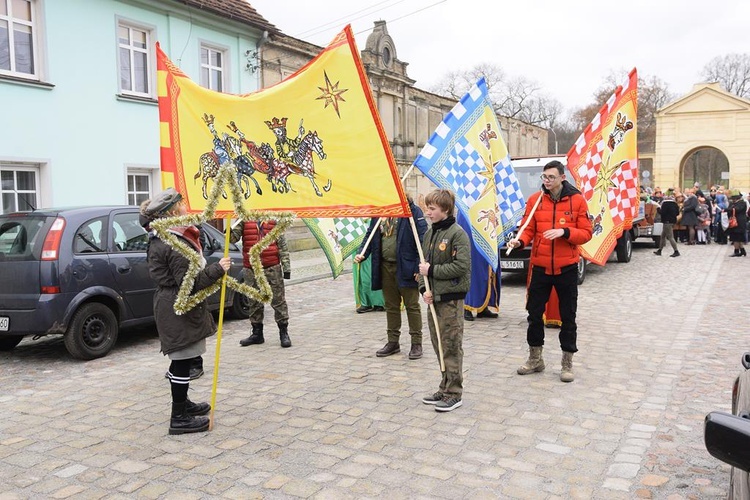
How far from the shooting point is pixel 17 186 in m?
13.6

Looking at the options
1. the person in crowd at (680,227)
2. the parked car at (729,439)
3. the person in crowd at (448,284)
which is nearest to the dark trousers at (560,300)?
the person in crowd at (448,284)

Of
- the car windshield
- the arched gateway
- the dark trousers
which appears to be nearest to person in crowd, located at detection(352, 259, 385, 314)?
the dark trousers

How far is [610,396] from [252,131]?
3735 mm

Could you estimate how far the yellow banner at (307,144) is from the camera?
16.0ft

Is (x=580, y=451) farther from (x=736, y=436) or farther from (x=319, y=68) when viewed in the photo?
(x=319, y=68)

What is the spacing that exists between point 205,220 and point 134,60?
12.8m

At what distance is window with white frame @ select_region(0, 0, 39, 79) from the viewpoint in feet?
42.8

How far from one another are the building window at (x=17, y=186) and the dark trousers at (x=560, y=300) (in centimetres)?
1120

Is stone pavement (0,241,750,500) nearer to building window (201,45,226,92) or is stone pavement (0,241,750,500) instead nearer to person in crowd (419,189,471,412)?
person in crowd (419,189,471,412)

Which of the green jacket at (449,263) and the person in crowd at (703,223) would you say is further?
the person in crowd at (703,223)

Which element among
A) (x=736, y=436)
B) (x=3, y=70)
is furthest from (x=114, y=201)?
(x=736, y=436)

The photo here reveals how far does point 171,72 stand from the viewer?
19.0 ft

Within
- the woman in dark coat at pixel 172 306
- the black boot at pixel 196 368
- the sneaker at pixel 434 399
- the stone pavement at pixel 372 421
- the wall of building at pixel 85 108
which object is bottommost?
the stone pavement at pixel 372 421

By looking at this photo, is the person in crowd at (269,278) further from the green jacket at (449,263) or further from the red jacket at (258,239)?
the green jacket at (449,263)
